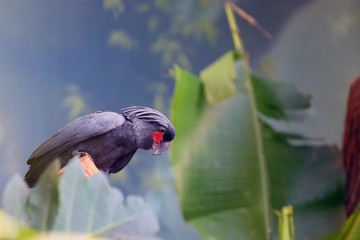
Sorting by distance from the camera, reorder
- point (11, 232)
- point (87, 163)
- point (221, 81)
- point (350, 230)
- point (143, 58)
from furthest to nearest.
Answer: point (143, 58) < point (221, 81) < point (350, 230) < point (87, 163) < point (11, 232)

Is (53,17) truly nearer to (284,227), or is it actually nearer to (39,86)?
(39,86)

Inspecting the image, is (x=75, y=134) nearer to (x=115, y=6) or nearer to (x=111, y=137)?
(x=111, y=137)

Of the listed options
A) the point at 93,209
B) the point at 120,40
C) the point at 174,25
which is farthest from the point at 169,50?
the point at 93,209

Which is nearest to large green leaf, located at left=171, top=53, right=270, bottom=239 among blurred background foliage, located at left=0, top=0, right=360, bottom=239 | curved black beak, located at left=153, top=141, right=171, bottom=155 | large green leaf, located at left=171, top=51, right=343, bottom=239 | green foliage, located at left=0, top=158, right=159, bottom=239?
large green leaf, located at left=171, top=51, right=343, bottom=239

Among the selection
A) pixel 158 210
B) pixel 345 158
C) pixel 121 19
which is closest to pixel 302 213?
pixel 345 158

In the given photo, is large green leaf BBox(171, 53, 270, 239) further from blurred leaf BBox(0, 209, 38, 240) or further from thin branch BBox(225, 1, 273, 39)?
blurred leaf BBox(0, 209, 38, 240)

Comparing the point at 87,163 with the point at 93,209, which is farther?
the point at 87,163

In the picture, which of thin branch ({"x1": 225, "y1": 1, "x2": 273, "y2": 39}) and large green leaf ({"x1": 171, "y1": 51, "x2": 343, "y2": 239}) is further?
thin branch ({"x1": 225, "y1": 1, "x2": 273, "y2": 39})
